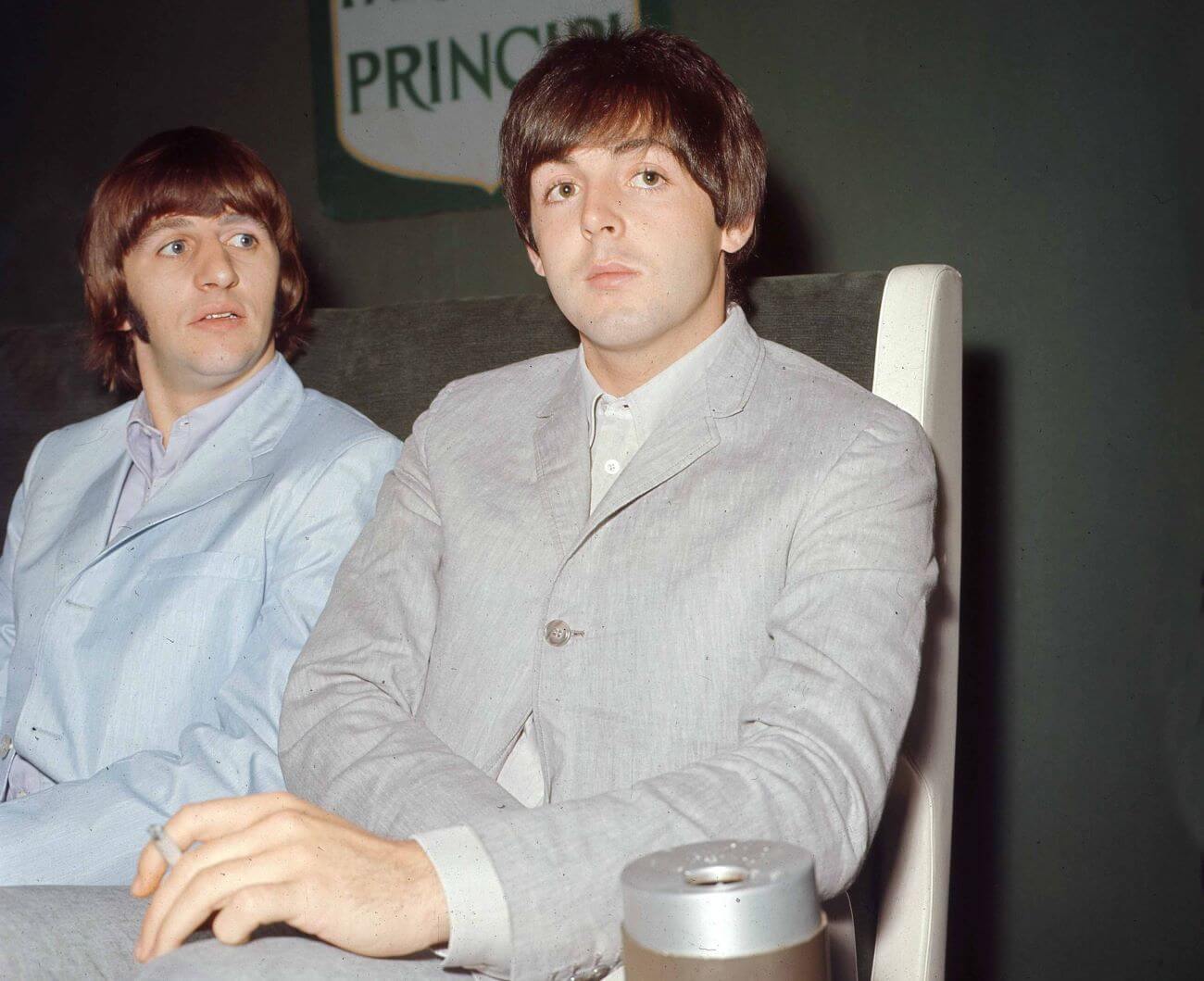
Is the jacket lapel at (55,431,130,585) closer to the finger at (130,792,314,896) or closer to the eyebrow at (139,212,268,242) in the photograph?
the eyebrow at (139,212,268,242)

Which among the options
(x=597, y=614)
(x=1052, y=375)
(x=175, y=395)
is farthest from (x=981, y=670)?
(x=175, y=395)

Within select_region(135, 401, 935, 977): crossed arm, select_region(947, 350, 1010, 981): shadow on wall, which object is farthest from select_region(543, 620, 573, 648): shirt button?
select_region(947, 350, 1010, 981): shadow on wall

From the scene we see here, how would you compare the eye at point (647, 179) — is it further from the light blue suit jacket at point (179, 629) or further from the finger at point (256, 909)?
the finger at point (256, 909)

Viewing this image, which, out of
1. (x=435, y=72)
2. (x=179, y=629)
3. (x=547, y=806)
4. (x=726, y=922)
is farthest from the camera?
(x=435, y=72)

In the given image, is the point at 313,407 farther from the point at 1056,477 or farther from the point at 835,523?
the point at 1056,477

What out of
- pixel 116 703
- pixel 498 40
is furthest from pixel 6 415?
pixel 498 40

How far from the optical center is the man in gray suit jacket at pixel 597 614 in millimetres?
922

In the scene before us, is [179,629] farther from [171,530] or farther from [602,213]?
[602,213]

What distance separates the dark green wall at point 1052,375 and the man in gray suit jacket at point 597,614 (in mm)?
687

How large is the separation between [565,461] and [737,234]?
341mm

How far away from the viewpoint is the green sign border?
2516mm

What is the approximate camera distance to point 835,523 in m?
1.19

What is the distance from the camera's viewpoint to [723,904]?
64 centimetres

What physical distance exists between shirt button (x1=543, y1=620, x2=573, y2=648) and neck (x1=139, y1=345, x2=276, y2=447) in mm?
771
